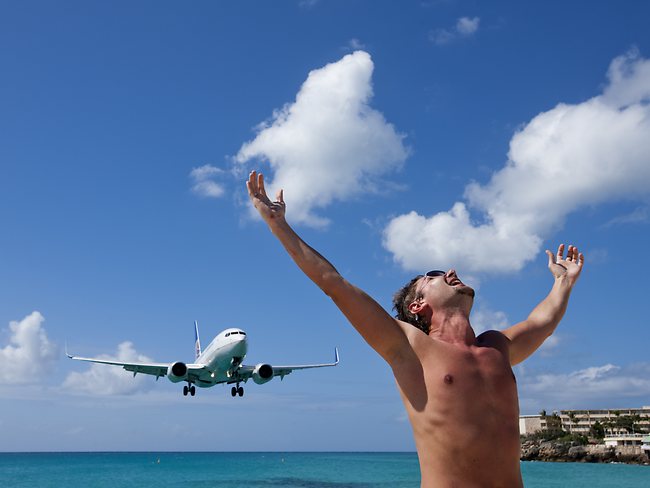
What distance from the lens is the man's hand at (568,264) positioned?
3562 mm

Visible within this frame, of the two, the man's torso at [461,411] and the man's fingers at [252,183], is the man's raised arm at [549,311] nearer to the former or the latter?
the man's torso at [461,411]

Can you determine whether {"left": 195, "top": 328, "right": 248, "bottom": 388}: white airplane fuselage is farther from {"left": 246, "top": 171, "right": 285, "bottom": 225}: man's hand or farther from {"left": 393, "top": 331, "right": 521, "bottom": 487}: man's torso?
{"left": 393, "top": 331, "right": 521, "bottom": 487}: man's torso

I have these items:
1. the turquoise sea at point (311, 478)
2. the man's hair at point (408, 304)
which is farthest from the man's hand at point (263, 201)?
the turquoise sea at point (311, 478)

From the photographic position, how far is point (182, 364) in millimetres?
35625

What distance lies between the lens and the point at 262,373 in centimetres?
3666

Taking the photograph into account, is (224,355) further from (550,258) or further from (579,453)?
(579,453)

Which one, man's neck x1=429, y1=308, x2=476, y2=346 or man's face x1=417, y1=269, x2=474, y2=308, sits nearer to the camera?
man's neck x1=429, y1=308, x2=476, y2=346

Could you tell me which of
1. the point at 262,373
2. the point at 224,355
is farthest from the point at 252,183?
the point at 262,373

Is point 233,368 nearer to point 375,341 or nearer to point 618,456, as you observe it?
point 375,341

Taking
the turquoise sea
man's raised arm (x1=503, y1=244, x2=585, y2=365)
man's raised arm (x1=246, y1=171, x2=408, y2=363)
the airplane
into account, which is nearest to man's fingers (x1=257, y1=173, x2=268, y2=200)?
man's raised arm (x1=246, y1=171, x2=408, y2=363)

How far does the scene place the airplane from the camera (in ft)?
112

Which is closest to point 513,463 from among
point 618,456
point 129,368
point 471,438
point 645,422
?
point 471,438

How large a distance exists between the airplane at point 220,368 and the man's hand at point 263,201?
103 feet

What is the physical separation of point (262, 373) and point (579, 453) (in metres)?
98.6
